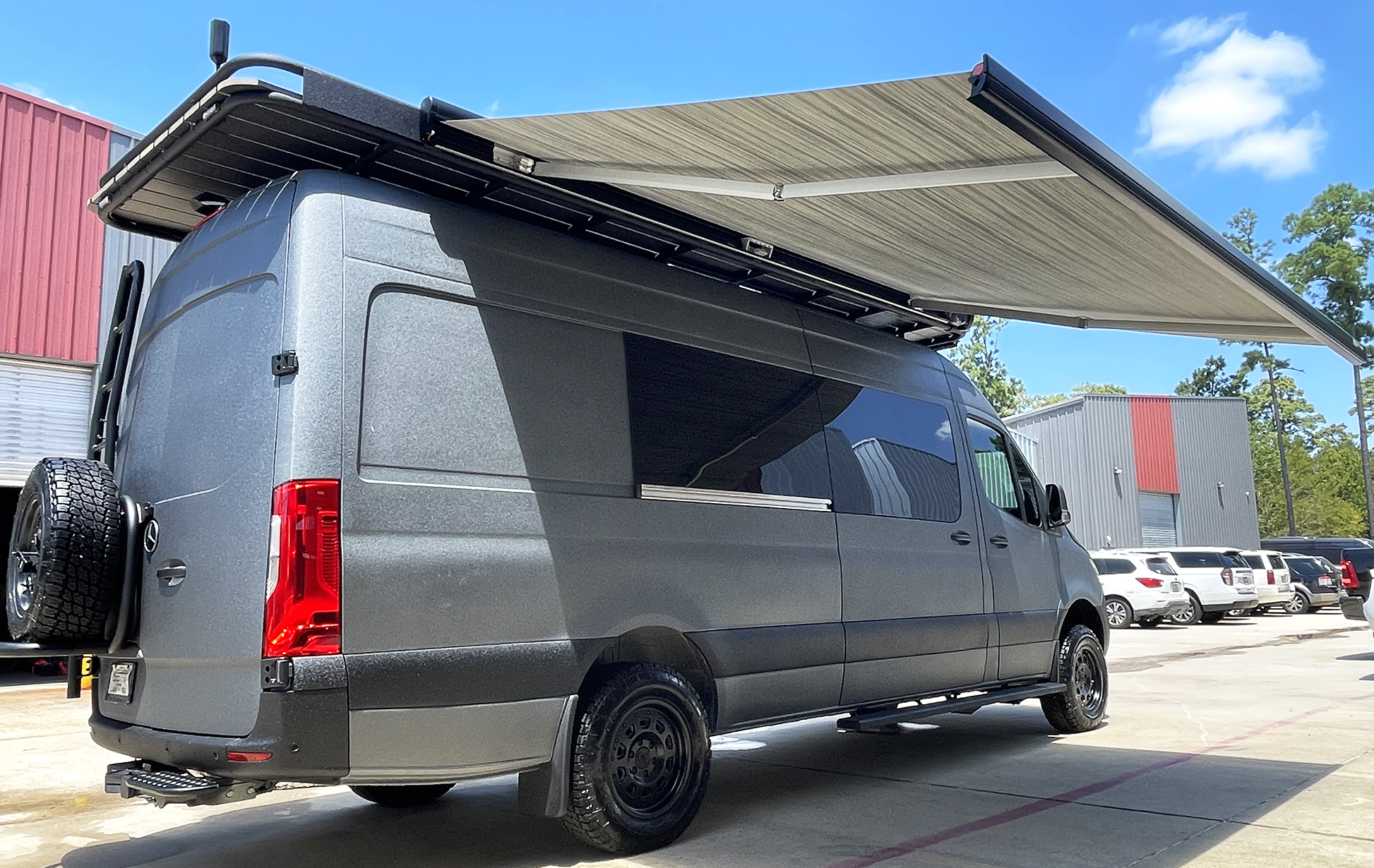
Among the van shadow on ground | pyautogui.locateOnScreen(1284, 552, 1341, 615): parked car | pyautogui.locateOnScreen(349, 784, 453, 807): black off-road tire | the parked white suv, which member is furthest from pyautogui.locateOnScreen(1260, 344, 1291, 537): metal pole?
pyautogui.locateOnScreen(349, 784, 453, 807): black off-road tire

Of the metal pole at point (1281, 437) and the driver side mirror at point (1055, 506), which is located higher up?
the metal pole at point (1281, 437)

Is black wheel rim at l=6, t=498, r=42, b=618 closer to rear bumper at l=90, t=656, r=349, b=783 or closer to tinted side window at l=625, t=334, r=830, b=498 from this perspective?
rear bumper at l=90, t=656, r=349, b=783

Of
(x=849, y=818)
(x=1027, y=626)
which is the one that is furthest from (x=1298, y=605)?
(x=849, y=818)

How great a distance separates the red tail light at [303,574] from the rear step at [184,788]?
522 millimetres

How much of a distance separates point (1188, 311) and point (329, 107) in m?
4.92

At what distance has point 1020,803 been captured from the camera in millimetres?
5363

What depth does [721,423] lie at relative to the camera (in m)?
5.07

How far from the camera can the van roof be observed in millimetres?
3791

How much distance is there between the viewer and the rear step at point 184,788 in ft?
11.6

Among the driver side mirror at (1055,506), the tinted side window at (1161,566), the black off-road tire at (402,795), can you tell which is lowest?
the black off-road tire at (402,795)

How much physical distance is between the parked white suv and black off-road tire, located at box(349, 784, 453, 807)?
1797 centimetres

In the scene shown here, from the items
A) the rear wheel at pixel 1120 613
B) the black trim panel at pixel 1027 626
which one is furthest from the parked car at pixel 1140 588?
the black trim panel at pixel 1027 626

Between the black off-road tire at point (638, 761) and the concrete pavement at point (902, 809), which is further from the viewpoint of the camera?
the concrete pavement at point (902, 809)

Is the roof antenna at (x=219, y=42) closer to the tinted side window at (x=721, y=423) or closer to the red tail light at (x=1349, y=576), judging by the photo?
the tinted side window at (x=721, y=423)
